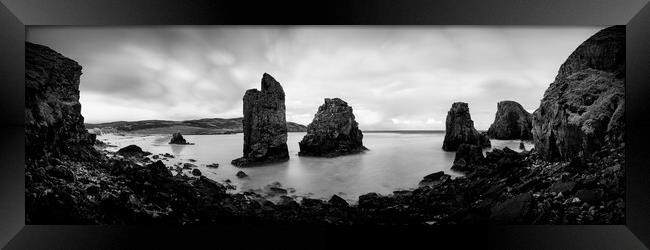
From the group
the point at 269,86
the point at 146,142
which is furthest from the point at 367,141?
the point at 146,142

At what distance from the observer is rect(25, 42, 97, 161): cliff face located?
2369 mm

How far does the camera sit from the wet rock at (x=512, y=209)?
2430mm

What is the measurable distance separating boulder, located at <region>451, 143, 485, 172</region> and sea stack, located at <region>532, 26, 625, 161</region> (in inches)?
28.8

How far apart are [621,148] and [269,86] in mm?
3274

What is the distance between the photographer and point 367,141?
2.67m

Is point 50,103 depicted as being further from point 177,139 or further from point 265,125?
point 265,125

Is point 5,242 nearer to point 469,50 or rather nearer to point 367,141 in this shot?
point 367,141

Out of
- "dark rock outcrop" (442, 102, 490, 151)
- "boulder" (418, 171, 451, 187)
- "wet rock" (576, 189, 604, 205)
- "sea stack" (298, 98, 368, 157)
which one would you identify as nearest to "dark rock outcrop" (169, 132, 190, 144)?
"sea stack" (298, 98, 368, 157)

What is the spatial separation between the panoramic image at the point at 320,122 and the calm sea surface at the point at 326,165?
1cm

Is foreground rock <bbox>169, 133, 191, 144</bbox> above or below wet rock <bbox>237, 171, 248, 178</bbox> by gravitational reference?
above

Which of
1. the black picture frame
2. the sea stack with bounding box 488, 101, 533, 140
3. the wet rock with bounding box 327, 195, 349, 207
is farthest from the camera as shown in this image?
the wet rock with bounding box 327, 195, 349, 207

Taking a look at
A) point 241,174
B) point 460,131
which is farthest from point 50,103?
point 460,131

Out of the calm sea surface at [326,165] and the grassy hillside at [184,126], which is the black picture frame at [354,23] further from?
the grassy hillside at [184,126]

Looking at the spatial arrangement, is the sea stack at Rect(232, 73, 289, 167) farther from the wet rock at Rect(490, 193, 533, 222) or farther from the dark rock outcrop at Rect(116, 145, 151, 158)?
the wet rock at Rect(490, 193, 533, 222)
